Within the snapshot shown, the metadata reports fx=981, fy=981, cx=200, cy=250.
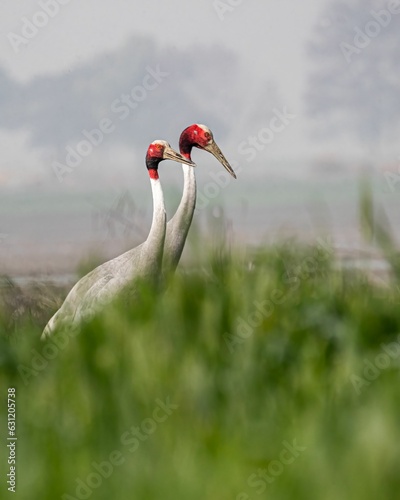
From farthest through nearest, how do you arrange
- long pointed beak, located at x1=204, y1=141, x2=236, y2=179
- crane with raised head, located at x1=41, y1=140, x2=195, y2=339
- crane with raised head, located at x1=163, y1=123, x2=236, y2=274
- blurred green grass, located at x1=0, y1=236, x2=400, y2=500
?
1. crane with raised head, located at x1=163, y1=123, x2=236, y2=274
2. long pointed beak, located at x1=204, y1=141, x2=236, y2=179
3. crane with raised head, located at x1=41, y1=140, x2=195, y2=339
4. blurred green grass, located at x1=0, y1=236, x2=400, y2=500

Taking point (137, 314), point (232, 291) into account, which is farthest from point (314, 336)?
point (137, 314)

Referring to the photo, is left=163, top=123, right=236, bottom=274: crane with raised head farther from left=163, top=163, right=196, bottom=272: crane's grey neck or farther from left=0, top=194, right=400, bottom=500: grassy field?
left=0, top=194, right=400, bottom=500: grassy field

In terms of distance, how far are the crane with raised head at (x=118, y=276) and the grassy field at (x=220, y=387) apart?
16 centimetres

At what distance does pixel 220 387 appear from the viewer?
2.75 metres

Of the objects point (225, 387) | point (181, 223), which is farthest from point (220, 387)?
point (181, 223)

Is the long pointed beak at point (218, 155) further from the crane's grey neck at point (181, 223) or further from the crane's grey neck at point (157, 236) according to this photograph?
the crane's grey neck at point (157, 236)

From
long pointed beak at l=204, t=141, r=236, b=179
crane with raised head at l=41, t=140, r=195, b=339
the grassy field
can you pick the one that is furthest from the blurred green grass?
long pointed beak at l=204, t=141, r=236, b=179

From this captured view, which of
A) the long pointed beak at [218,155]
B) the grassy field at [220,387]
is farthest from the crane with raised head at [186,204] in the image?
the grassy field at [220,387]

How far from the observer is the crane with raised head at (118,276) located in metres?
3.85

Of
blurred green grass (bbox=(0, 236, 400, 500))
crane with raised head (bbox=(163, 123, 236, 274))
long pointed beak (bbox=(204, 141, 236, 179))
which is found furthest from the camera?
crane with raised head (bbox=(163, 123, 236, 274))

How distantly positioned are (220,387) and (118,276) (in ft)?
4.17

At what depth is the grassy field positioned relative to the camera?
6.12ft

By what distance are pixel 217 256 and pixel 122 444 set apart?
5.54 feet

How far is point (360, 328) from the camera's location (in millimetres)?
3146
